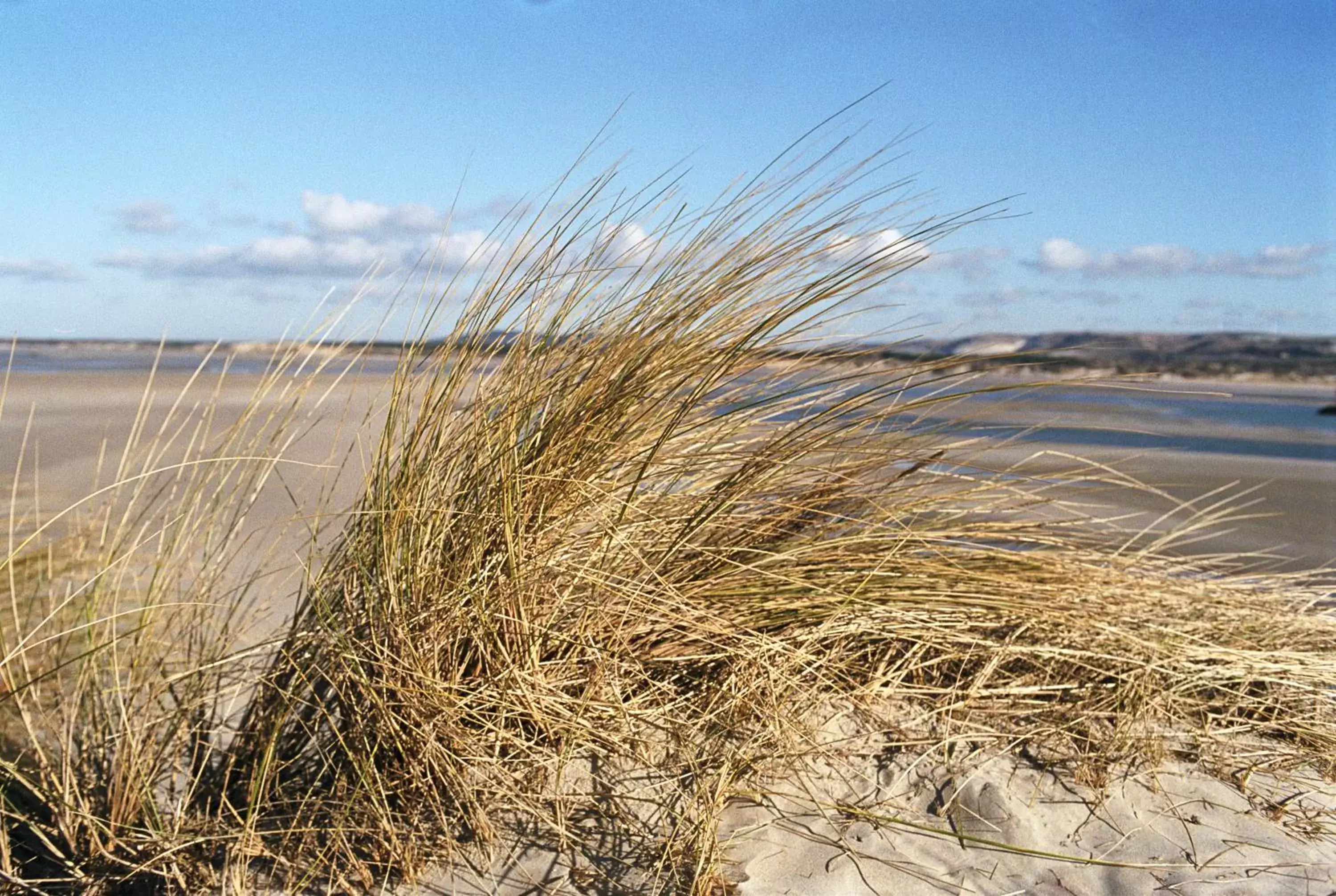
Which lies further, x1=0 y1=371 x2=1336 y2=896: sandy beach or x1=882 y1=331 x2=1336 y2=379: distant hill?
x1=882 y1=331 x2=1336 y2=379: distant hill

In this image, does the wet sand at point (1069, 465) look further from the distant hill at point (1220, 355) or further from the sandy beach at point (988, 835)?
the distant hill at point (1220, 355)

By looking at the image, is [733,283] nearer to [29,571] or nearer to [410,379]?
[410,379]

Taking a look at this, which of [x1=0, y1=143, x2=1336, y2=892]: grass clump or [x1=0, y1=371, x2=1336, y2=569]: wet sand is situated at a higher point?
[x1=0, y1=143, x2=1336, y2=892]: grass clump

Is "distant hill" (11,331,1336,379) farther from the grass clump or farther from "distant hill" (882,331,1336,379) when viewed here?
the grass clump

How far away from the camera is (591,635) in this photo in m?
1.92

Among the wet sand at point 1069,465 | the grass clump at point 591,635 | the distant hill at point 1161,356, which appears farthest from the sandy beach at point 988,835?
the distant hill at point 1161,356

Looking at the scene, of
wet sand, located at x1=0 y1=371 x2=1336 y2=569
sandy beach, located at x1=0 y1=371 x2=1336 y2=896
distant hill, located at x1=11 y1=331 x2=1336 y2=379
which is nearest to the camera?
sandy beach, located at x1=0 y1=371 x2=1336 y2=896

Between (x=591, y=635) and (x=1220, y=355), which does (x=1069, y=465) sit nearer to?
(x=591, y=635)

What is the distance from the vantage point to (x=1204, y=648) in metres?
2.32

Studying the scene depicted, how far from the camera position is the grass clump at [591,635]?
1.84m

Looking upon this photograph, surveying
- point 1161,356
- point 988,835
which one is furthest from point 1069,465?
point 1161,356

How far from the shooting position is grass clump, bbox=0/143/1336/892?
6.03ft

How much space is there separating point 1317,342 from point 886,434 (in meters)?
67.5

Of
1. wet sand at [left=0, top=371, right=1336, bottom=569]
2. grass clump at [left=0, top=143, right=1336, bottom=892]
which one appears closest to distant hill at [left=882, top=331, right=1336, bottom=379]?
wet sand at [left=0, top=371, right=1336, bottom=569]
